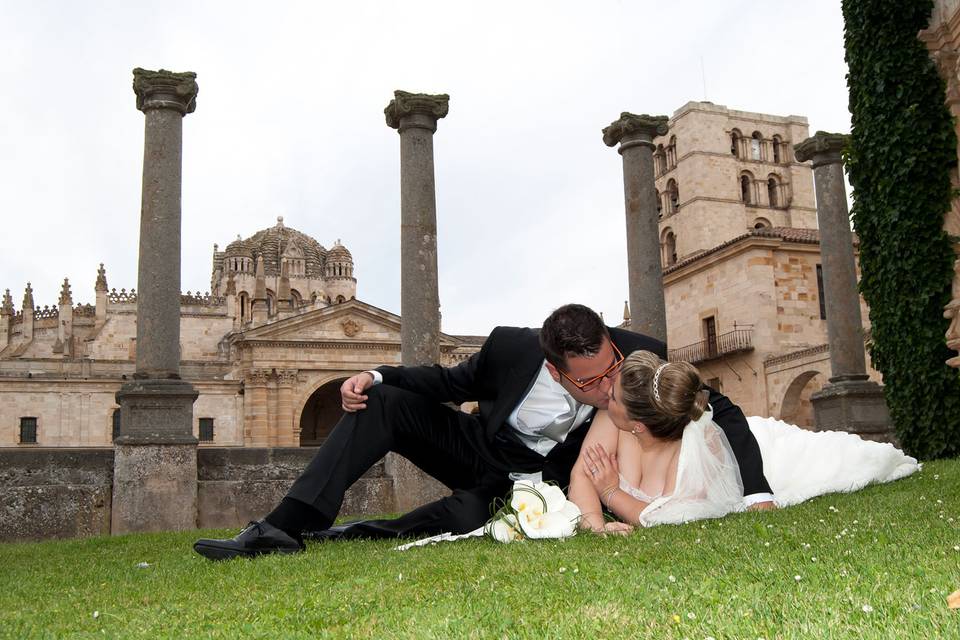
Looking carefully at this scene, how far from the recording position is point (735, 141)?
2142 inches

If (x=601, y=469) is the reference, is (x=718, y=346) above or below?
above

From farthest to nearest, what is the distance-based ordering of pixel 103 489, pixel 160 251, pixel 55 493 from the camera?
pixel 160 251 < pixel 103 489 < pixel 55 493

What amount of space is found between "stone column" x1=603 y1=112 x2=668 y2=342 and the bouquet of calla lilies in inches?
327

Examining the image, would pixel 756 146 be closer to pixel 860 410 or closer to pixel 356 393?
pixel 860 410

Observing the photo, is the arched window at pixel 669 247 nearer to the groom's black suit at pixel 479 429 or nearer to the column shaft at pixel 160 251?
the column shaft at pixel 160 251

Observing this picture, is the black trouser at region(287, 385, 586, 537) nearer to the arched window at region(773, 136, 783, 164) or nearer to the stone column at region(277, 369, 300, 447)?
the stone column at region(277, 369, 300, 447)

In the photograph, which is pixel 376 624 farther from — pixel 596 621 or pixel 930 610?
pixel 930 610

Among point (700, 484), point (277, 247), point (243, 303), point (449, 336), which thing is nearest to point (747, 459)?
point (700, 484)

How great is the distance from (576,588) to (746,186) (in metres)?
54.6

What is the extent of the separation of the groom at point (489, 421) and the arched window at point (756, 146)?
52841 mm

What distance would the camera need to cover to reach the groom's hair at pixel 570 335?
178 inches

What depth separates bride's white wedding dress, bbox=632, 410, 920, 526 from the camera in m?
4.85

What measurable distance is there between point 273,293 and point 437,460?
73608 mm

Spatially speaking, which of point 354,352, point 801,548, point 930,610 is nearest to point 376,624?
point 930,610
